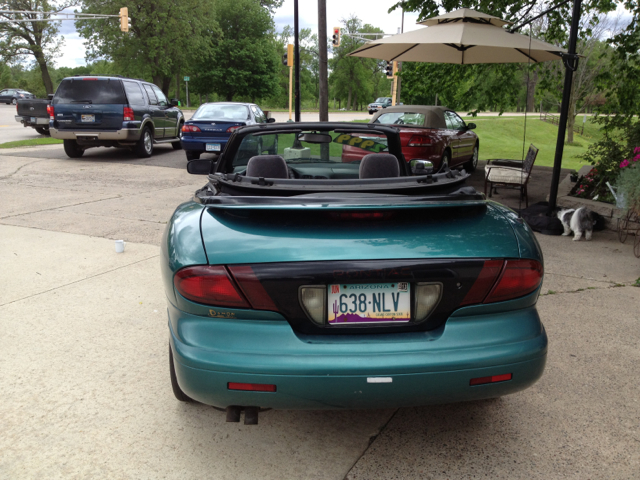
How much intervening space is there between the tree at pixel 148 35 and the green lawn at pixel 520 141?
82.2ft

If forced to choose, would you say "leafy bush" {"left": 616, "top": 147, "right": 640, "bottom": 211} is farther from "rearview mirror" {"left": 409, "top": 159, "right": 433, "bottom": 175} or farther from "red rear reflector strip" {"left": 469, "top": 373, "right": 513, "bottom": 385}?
"red rear reflector strip" {"left": 469, "top": 373, "right": 513, "bottom": 385}

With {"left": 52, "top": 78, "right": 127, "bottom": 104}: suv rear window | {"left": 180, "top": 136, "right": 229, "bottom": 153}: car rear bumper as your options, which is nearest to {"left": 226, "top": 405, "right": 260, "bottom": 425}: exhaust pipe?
{"left": 180, "top": 136, "right": 229, "bottom": 153}: car rear bumper

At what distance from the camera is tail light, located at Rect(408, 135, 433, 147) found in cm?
1038

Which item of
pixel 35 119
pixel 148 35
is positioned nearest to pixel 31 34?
pixel 148 35

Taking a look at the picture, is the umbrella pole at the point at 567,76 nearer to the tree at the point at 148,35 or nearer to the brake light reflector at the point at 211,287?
the brake light reflector at the point at 211,287

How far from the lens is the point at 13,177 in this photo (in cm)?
1123

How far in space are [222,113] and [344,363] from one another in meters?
12.8

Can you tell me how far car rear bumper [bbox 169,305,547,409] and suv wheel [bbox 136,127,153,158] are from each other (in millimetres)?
13556

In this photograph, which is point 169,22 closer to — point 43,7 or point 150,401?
point 43,7

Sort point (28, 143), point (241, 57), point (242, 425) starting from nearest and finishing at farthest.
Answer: point (242, 425) → point (28, 143) → point (241, 57)

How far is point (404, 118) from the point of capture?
11219 millimetres

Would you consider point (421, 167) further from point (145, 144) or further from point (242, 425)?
point (145, 144)

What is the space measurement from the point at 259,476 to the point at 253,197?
1.24m

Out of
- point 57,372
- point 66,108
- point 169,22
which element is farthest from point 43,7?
point 57,372
